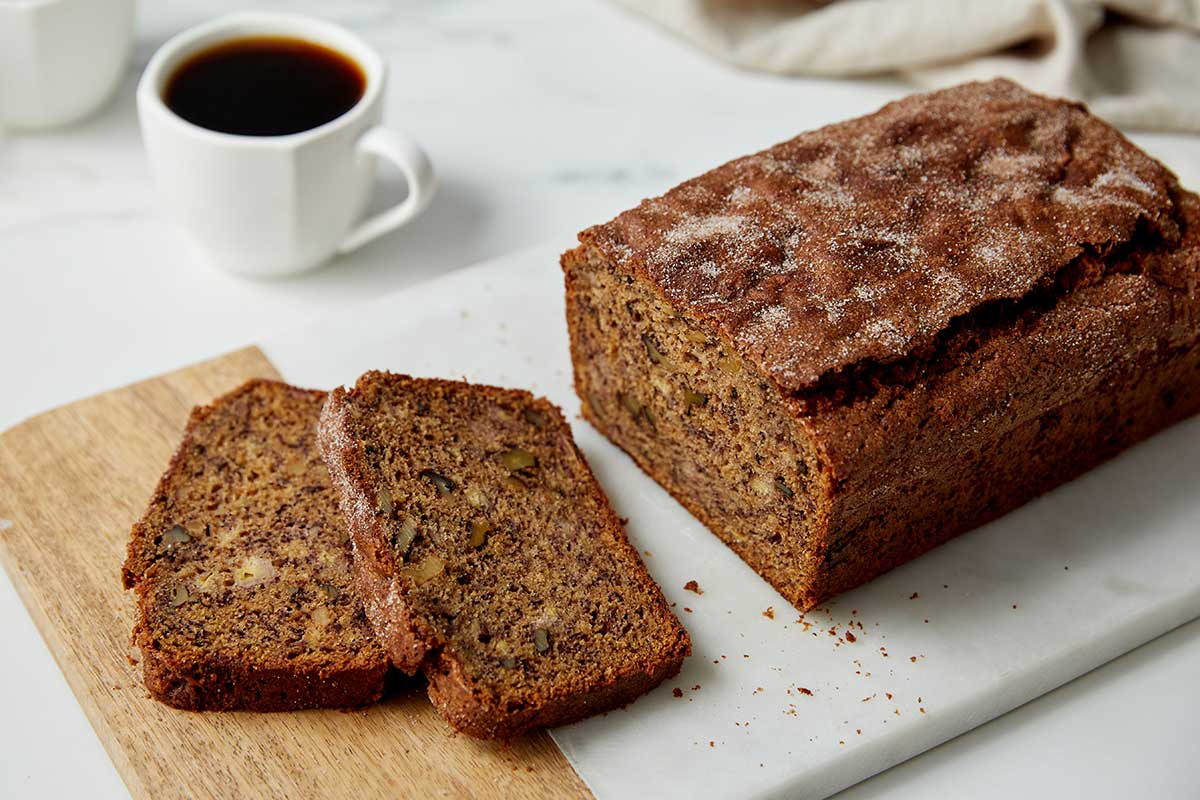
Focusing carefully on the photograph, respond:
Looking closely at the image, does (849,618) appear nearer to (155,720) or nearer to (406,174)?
(155,720)

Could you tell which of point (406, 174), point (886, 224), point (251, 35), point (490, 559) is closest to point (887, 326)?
A: point (886, 224)

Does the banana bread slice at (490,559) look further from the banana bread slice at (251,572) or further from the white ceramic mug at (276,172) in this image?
the white ceramic mug at (276,172)

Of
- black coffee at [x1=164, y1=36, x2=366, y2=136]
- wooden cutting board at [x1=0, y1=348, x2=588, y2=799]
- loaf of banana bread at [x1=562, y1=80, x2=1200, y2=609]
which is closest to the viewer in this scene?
wooden cutting board at [x1=0, y1=348, x2=588, y2=799]

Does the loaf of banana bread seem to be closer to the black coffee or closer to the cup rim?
the cup rim

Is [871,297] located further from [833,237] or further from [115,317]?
[115,317]

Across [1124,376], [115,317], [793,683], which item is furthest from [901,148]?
[115,317]

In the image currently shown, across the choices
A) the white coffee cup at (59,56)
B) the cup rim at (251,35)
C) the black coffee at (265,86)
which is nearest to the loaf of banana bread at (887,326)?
the cup rim at (251,35)

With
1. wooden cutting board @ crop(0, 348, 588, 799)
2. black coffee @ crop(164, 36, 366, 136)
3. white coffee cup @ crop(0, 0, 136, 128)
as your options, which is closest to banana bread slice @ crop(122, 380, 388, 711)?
wooden cutting board @ crop(0, 348, 588, 799)
